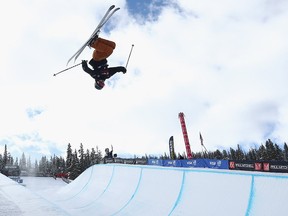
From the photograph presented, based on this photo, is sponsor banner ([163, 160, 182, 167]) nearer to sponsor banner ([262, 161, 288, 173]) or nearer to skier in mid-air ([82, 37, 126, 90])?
sponsor banner ([262, 161, 288, 173])

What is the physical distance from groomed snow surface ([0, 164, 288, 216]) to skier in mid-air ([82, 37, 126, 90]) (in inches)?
139

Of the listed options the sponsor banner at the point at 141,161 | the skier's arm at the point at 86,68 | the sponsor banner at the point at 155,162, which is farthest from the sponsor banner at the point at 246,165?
the skier's arm at the point at 86,68

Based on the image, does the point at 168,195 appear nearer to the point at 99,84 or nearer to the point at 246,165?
the point at 99,84

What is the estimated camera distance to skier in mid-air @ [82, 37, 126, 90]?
24.6 ft

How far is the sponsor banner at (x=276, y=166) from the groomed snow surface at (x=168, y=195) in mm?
7621

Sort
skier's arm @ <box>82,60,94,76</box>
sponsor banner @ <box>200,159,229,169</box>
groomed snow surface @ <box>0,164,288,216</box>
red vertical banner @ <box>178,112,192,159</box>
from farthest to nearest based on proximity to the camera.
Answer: red vertical banner @ <box>178,112,192,159</box>
sponsor banner @ <box>200,159,229,169</box>
skier's arm @ <box>82,60,94,76</box>
groomed snow surface @ <box>0,164,288,216</box>

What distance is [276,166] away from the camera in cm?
1541

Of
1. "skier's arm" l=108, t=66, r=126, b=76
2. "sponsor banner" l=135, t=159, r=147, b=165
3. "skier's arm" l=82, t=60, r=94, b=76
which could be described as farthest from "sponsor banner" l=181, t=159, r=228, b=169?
"skier's arm" l=82, t=60, r=94, b=76

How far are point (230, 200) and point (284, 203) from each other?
145cm

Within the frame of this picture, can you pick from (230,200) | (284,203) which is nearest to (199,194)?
(230,200)

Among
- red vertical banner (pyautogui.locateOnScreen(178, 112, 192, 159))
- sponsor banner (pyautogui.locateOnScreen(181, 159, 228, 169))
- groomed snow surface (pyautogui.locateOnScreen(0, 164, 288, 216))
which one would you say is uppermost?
red vertical banner (pyautogui.locateOnScreen(178, 112, 192, 159))

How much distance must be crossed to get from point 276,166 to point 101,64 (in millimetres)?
11707

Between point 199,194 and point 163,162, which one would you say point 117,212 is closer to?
point 199,194

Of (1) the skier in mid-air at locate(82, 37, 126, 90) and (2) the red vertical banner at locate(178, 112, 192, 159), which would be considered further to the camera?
(2) the red vertical banner at locate(178, 112, 192, 159)
